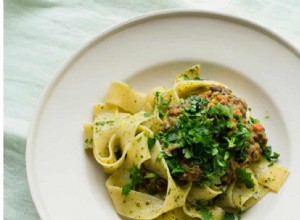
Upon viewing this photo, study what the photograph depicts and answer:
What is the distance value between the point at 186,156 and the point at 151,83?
1188mm

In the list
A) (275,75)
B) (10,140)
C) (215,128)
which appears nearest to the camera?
(215,128)

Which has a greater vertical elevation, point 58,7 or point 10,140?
point 58,7

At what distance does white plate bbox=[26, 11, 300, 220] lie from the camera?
549cm

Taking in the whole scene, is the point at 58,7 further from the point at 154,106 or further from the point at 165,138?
the point at 165,138

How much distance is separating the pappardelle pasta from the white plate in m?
0.16

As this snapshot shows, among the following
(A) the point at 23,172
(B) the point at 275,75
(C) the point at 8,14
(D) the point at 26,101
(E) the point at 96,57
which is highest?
(B) the point at 275,75

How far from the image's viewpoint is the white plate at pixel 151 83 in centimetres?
549

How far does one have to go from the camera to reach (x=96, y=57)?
604 cm

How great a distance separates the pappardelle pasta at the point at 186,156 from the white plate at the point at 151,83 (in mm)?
160

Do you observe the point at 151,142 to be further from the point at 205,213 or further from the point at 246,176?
the point at 246,176

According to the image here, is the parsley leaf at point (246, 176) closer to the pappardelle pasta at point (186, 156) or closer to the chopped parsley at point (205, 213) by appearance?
the pappardelle pasta at point (186, 156)

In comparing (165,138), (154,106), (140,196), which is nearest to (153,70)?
(154,106)

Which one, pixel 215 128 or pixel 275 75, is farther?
pixel 275 75

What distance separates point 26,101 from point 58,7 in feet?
4.42
